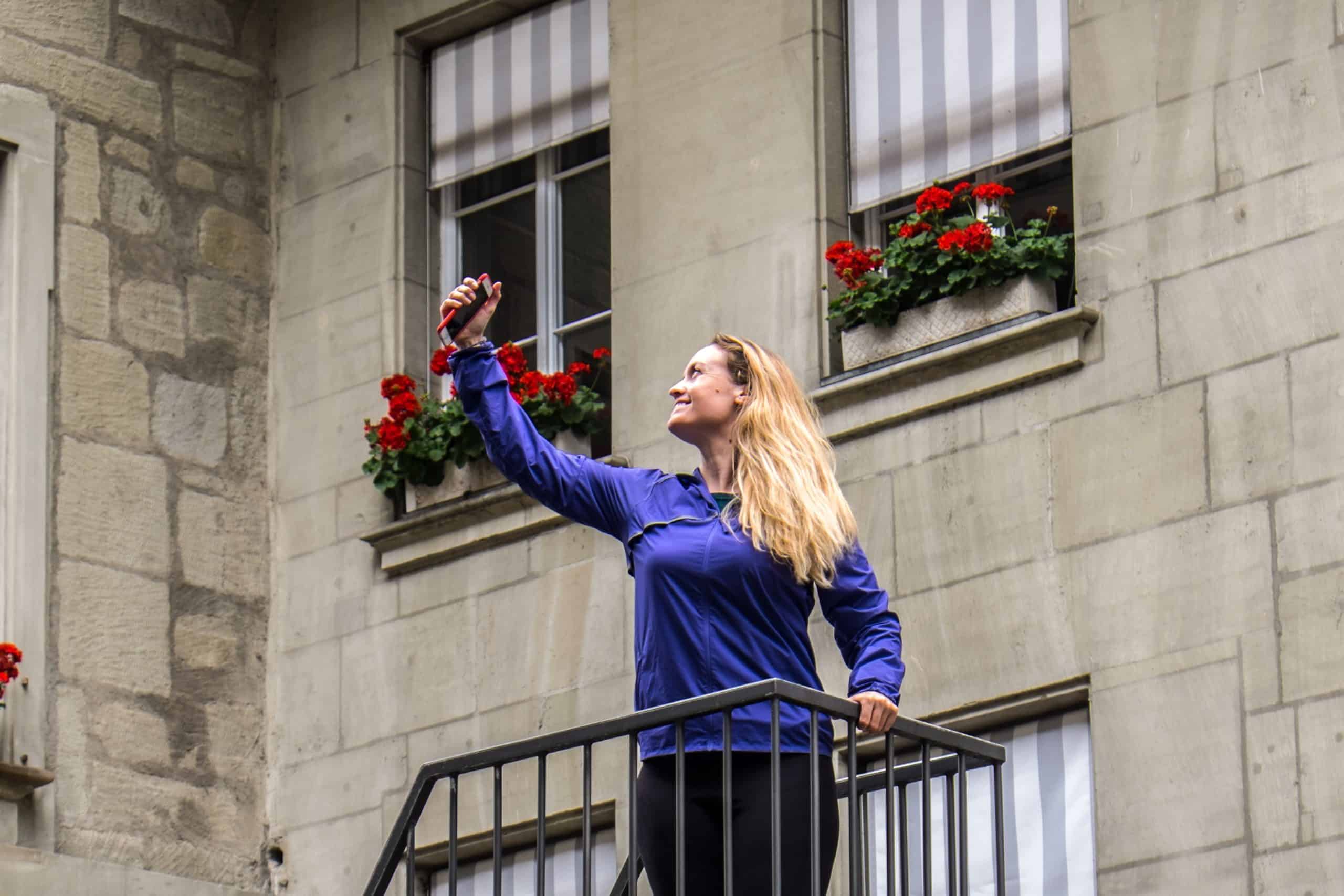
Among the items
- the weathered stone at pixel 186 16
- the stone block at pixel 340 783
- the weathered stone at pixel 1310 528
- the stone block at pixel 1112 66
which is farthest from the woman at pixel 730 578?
the weathered stone at pixel 186 16

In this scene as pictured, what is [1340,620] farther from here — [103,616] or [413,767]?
[103,616]

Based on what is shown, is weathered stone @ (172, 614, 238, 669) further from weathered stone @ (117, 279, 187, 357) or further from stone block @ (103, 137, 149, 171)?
stone block @ (103, 137, 149, 171)

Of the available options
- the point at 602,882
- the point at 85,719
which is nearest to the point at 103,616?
the point at 85,719

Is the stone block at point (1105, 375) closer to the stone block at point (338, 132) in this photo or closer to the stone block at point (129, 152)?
the stone block at point (338, 132)

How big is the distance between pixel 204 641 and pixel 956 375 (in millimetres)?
3229

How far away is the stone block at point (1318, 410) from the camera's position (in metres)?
8.61

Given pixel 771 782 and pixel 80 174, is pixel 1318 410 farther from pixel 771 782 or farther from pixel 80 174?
pixel 80 174

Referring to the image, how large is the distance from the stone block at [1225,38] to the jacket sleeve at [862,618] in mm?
3162

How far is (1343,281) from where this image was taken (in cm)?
873

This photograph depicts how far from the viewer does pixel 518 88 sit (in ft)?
38.0

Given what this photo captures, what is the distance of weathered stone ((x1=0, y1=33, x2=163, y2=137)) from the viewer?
1114 centimetres

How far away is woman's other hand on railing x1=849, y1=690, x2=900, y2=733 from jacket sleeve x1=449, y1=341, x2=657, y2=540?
68 cm

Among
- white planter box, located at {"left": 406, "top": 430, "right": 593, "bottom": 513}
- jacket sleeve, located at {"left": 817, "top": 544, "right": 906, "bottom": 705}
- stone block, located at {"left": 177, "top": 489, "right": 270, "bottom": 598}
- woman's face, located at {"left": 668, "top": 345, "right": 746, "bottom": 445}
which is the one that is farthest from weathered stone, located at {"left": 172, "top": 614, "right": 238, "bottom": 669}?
jacket sleeve, located at {"left": 817, "top": 544, "right": 906, "bottom": 705}

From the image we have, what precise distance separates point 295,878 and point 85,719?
0.99 m
